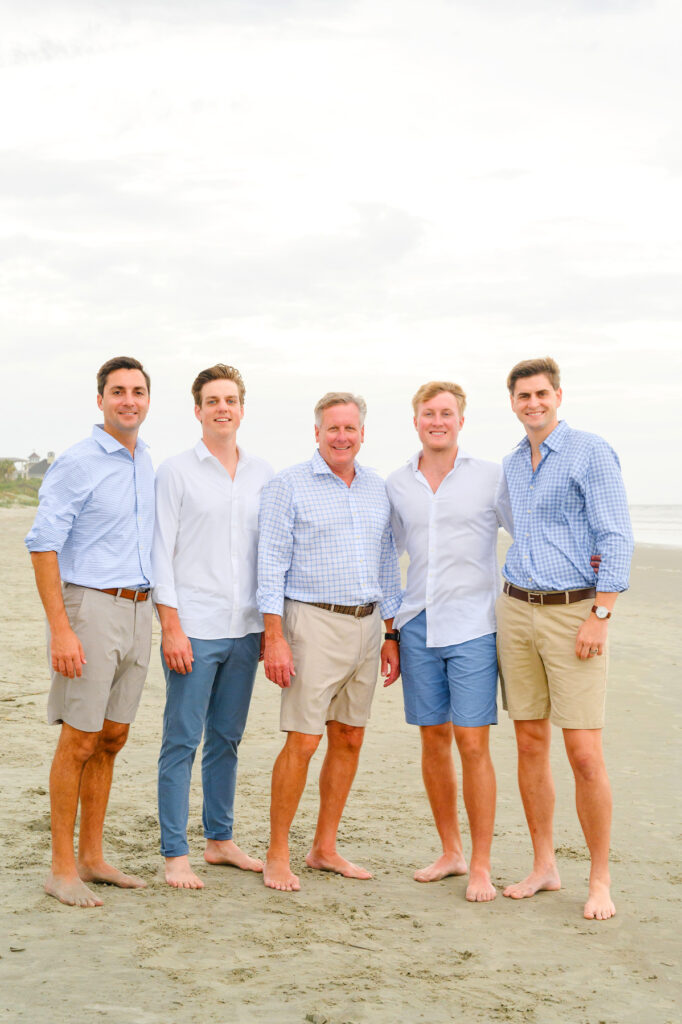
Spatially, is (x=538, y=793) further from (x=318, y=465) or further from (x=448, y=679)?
(x=318, y=465)

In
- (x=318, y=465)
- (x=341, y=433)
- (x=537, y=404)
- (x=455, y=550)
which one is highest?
(x=537, y=404)

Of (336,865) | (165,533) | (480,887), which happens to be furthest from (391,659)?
(165,533)

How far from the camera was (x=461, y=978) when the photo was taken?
3.35 meters

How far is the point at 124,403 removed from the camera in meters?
4.07

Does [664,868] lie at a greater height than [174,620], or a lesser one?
lesser

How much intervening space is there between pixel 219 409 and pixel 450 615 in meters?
1.33

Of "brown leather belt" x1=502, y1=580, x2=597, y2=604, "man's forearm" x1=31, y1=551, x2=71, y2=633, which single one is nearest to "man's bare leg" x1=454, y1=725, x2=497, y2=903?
"brown leather belt" x1=502, y1=580, x2=597, y2=604

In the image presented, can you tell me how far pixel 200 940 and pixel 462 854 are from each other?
148cm

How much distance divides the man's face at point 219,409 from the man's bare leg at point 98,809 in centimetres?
128

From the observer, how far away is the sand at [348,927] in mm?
3115

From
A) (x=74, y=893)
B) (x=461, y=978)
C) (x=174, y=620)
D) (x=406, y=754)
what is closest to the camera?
(x=461, y=978)

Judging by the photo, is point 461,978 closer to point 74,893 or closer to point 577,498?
point 74,893

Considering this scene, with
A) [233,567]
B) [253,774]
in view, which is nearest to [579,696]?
[233,567]

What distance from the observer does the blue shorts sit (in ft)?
14.0
